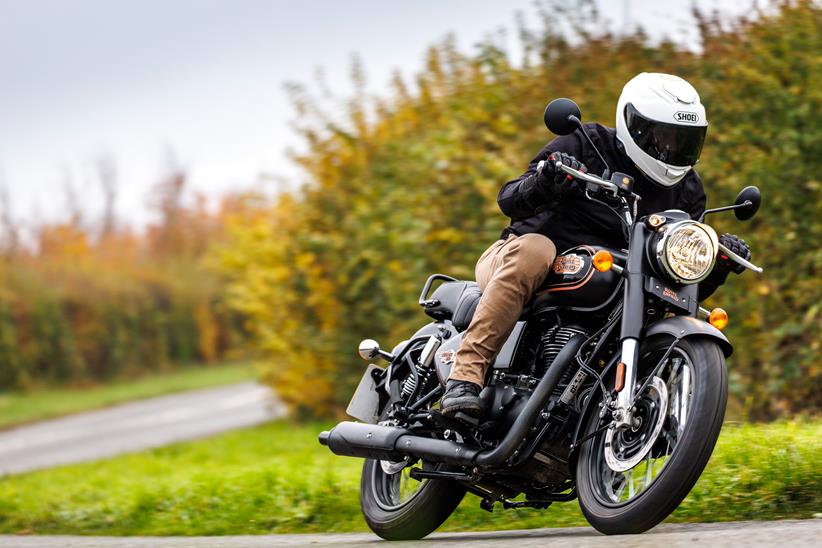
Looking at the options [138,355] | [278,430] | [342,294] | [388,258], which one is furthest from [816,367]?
[138,355]

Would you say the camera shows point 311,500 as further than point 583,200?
Yes

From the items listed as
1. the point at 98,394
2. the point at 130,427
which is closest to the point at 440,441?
the point at 130,427

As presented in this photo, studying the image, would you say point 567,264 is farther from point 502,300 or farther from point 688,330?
point 688,330

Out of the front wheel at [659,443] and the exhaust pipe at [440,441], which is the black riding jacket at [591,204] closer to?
the exhaust pipe at [440,441]

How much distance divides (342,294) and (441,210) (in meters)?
3.06

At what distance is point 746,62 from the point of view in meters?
10.0

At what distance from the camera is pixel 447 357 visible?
6.04 meters

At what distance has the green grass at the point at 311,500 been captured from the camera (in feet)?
19.0

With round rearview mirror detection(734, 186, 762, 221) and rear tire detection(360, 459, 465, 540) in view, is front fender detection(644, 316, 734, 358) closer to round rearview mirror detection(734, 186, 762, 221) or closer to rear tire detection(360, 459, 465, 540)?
round rearview mirror detection(734, 186, 762, 221)

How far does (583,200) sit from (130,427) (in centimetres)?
1837

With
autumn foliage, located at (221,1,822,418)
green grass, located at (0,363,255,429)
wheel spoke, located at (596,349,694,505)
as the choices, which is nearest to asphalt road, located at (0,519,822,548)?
wheel spoke, located at (596,349,694,505)

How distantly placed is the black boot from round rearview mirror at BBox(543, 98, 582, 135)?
1251mm

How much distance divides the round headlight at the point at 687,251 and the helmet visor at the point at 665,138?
49cm

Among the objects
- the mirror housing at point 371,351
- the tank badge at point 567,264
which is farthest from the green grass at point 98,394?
the tank badge at point 567,264
